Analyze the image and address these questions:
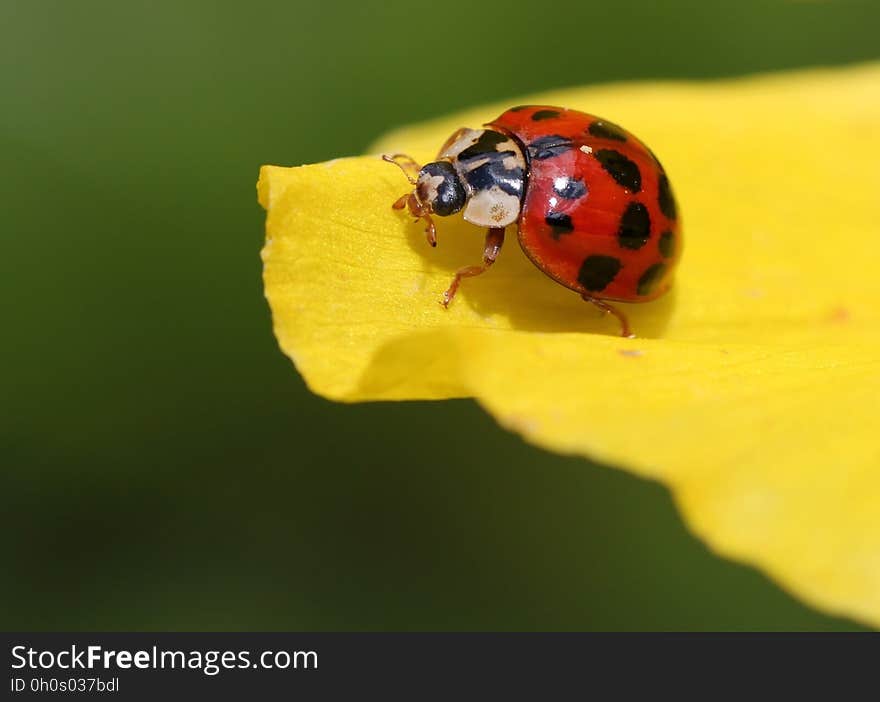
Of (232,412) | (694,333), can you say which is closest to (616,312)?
(694,333)

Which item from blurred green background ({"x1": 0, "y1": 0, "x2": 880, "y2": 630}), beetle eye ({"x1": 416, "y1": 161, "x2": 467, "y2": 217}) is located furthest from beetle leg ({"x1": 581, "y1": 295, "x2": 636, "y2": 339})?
blurred green background ({"x1": 0, "y1": 0, "x2": 880, "y2": 630})

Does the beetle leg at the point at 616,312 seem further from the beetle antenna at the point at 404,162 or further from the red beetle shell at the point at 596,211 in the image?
the beetle antenna at the point at 404,162

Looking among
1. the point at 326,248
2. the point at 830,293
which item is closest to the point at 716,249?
the point at 830,293

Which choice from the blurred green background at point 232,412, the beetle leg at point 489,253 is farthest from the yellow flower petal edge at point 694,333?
the blurred green background at point 232,412

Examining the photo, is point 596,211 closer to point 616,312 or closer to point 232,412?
point 616,312

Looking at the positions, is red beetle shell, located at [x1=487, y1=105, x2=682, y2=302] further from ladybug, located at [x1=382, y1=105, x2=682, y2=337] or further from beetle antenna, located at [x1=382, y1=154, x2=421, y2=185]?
beetle antenna, located at [x1=382, y1=154, x2=421, y2=185]

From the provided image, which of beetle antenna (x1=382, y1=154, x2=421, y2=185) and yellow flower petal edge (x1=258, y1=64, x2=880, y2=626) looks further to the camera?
beetle antenna (x1=382, y1=154, x2=421, y2=185)

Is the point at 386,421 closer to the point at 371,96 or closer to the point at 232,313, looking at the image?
the point at 232,313
